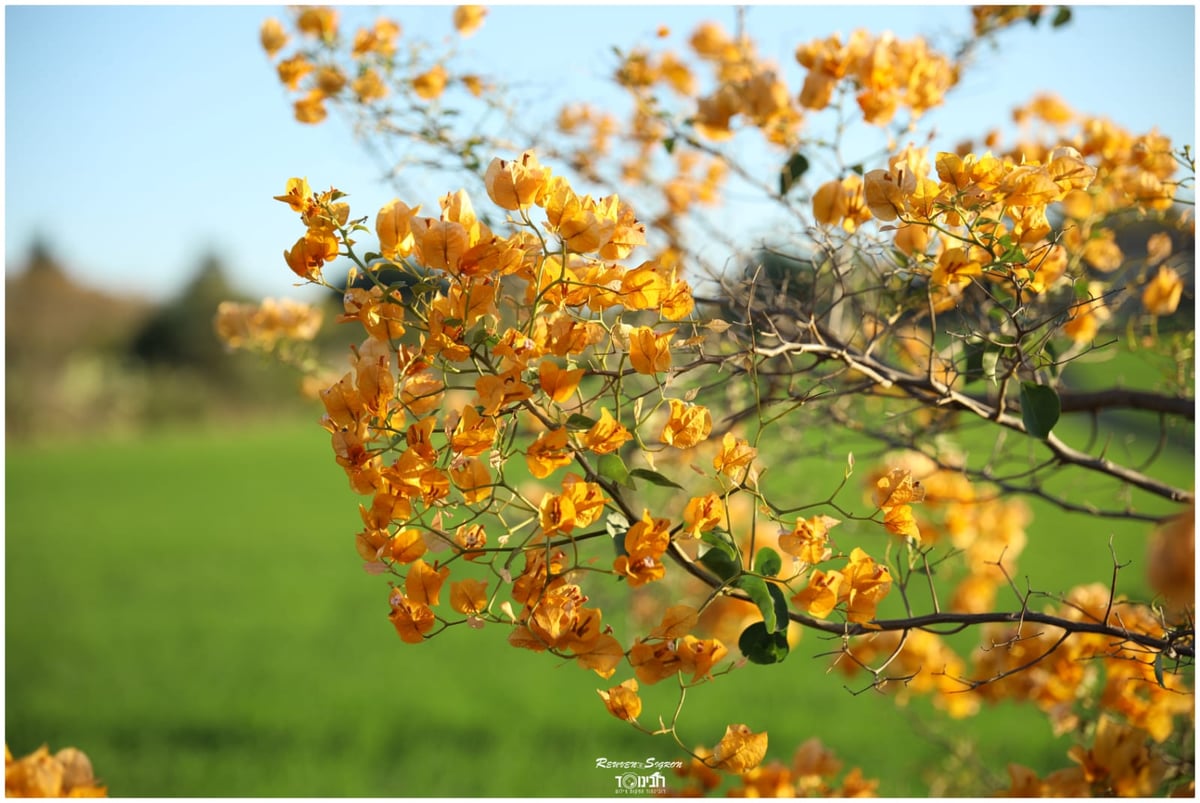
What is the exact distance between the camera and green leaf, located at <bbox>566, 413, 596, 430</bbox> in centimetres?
58

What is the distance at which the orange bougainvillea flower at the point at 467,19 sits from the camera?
1290 millimetres

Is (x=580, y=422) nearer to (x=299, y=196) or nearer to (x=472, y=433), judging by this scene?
(x=472, y=433)

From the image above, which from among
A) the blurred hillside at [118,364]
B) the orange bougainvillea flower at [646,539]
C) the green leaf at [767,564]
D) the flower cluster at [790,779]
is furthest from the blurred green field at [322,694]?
the blurred hillside at [118,364]

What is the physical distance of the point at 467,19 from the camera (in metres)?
1.30

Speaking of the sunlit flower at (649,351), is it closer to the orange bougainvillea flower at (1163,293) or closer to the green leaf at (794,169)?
the green leaf at (794,169)

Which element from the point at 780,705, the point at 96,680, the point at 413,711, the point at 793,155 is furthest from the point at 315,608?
the point at 793,155

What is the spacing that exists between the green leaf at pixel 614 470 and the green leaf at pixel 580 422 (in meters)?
0.02

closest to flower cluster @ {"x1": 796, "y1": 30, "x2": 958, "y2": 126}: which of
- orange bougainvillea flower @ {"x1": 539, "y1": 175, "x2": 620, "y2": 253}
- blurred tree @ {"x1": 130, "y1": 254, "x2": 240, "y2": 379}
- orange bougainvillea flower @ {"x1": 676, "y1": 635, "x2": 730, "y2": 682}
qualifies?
orange bougainvillea flower @ {"x1": 539, "y1": 175, "x2": 620, "y2": 253}

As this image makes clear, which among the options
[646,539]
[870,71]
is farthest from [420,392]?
[870,71]

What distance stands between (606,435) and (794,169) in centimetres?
64

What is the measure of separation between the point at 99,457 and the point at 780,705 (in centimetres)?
1076

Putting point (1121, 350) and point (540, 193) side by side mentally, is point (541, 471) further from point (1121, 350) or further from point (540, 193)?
point (1121, 350)

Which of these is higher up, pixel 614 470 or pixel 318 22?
pixel 318 22

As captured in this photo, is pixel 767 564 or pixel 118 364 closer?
pixel 767 564
